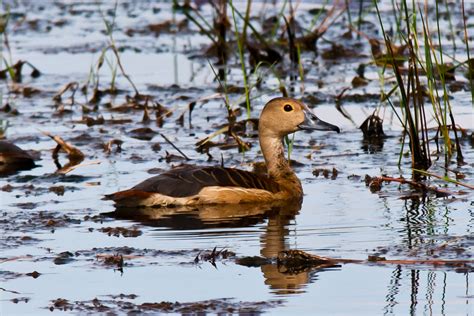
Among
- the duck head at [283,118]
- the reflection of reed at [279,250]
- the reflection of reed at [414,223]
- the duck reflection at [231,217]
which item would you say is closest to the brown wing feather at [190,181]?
the duck reflection at [231,217]

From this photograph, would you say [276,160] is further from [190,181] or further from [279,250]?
[279,250]

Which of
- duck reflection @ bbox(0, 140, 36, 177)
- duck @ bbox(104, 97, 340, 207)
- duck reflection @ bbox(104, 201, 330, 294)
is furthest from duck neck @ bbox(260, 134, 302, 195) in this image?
duck reflection @ bbox(0, 140, 36, 177)

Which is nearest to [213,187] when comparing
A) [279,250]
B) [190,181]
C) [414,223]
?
[190,181]

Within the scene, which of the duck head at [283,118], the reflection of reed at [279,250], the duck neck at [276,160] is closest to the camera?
the reflection of reed at [279,250]

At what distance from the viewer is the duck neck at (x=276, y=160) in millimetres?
11547

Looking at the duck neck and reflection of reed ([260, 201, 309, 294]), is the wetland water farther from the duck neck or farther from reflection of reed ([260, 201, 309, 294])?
the duck neck

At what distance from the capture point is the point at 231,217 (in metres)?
10.6

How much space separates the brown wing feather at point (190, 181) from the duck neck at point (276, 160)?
0.51 meters

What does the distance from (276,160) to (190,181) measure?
1140 millimetres

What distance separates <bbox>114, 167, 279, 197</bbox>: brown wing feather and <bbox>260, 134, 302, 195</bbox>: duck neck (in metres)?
0.51

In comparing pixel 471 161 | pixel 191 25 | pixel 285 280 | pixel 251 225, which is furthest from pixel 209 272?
pixel 191 25

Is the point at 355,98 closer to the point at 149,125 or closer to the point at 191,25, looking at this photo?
the point at 149,125

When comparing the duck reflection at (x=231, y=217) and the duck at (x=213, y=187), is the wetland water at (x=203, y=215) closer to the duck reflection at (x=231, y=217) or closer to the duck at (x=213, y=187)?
the duck reflection at (x=231, y=217)

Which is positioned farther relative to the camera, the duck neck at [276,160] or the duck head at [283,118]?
the duck head at [283,118]
